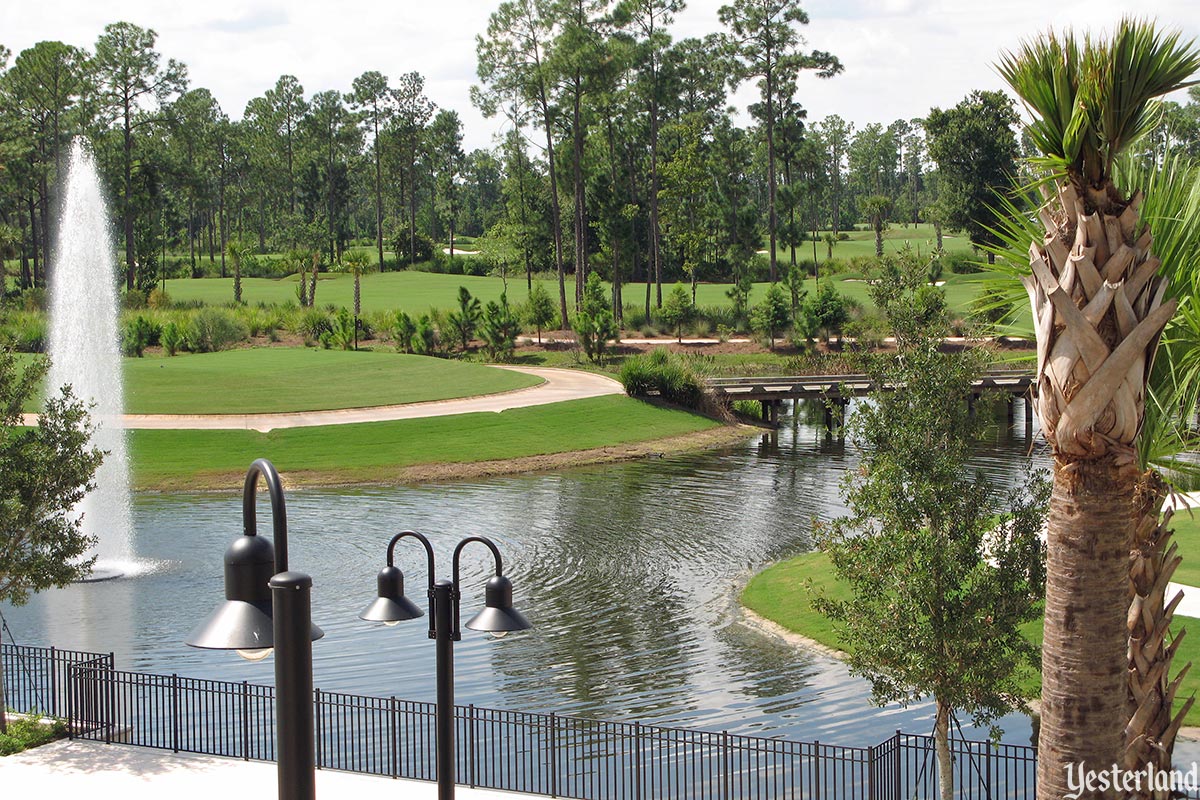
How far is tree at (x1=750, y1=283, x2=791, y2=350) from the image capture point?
244 feet

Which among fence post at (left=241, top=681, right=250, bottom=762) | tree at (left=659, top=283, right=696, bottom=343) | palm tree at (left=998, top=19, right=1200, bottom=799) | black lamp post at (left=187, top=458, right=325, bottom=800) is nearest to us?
black lamp post at (left=187, top=458, right=325, bottom=800)

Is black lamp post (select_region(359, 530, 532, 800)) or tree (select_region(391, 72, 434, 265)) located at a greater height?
tree (select_region(391, 72, 434, 265))

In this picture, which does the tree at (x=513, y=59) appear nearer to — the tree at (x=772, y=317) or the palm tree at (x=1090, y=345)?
the tree at (x=772, y=317)

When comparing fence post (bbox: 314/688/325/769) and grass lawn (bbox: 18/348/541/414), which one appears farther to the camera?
grass lawn (bbox: 18/348/541/414)

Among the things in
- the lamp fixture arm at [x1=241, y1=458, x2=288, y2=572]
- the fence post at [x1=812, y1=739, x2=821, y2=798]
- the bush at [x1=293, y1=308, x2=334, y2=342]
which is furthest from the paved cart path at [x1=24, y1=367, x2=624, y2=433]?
the lamp fixture arm at [x1=241, y1=458, x2=288, y2=572]

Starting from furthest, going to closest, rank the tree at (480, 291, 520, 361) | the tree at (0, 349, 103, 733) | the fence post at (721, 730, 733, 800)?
the tree at (480, 291, 520, 361) → the tree at (0, 349, 103, 733) → the fence post at (721, 730, 733, 800)

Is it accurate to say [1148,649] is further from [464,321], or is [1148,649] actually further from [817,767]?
[464,321]

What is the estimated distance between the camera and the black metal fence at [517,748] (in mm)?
18312

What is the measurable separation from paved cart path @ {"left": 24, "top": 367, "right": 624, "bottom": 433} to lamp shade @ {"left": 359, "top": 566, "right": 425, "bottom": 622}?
39.4 meters

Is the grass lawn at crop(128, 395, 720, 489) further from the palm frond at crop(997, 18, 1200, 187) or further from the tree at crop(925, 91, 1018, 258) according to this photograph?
the tree at crop(925, 91, 1018, 258)

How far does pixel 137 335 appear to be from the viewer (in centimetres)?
6806

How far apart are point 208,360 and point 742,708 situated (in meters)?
47.0

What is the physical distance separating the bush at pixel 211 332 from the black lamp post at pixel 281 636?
218ft

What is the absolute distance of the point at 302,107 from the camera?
139 m
